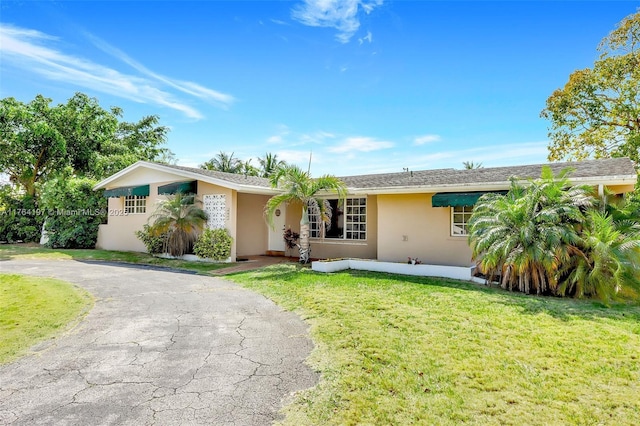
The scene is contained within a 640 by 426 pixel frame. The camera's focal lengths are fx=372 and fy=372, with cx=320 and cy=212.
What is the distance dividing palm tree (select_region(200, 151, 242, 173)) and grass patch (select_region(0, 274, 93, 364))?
116 feet

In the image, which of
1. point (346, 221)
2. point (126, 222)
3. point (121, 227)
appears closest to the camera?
point (346, 221)

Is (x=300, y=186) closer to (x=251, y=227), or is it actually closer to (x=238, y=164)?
(x=251, y=227)

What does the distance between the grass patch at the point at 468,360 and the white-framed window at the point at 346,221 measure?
7.73 meters

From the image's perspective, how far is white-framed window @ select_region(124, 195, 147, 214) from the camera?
2083 centimetres

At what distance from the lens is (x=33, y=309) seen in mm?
8617

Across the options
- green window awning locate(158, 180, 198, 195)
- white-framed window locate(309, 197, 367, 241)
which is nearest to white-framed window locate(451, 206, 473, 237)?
white-framed window locate(309, 197, 367, 241)

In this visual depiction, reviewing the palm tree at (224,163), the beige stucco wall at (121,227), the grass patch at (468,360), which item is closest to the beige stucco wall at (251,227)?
the beige stucco wall at (121,227)

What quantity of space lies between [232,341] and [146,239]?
14.5 metres

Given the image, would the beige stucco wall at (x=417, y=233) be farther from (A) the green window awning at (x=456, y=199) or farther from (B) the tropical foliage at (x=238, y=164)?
(B) the tropical foliage at (x=238, y=164)

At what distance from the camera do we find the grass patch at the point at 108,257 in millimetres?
15877

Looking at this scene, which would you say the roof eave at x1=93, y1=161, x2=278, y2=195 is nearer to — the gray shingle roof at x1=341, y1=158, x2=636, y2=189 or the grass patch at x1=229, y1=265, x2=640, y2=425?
the gray shingle roof at x1=341, y1=158, x2=636, y2=189

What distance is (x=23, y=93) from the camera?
28.4 m

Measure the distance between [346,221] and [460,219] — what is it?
17.5ft

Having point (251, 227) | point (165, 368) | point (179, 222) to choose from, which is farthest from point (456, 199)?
point (179, 222)
